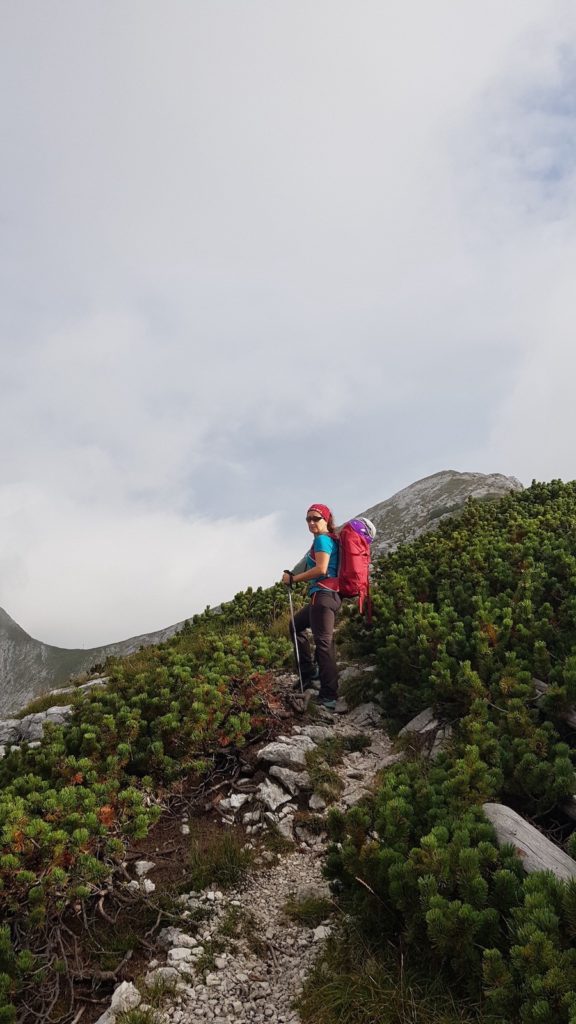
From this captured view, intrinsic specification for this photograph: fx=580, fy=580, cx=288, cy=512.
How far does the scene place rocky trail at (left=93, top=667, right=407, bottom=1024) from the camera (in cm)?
482

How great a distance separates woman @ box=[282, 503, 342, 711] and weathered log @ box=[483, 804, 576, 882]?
186 inches

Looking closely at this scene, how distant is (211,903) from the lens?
589 cm

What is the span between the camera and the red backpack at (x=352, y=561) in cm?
1042

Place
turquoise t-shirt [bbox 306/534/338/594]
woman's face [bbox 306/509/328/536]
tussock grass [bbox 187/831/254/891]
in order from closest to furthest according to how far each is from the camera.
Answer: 1. tussock grass [bbox 187/831/254/891]
2. turquoise t-shirt [bbox 306/534/338/594]
3. woman's face [bbox 306/509/328/536]

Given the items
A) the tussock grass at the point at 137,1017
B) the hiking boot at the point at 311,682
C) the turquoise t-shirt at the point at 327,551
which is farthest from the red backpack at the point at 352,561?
the tussock grass at the point at 137,1017

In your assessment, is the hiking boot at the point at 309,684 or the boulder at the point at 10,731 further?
the boulder at the point at 10,731

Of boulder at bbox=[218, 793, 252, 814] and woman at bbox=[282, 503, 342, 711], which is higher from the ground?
woman at bbox=[282, 503, 342, 711]

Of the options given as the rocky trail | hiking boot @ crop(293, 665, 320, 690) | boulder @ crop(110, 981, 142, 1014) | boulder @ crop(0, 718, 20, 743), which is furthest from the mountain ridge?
boulder @ crop(110, 981, 142, 1014)

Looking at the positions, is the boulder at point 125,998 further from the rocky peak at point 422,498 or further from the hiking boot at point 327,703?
the rocky peak at point 422,498

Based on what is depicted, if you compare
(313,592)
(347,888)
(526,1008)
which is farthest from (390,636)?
(526,1008)

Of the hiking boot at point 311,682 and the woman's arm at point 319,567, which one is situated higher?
the woman's arm at point 319,567

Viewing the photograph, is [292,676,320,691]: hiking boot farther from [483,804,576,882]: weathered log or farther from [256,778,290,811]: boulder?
[483,804,576,882]: weathered log

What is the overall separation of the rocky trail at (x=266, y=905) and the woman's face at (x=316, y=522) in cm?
338

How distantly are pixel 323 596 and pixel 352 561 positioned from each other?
825 millimetres
